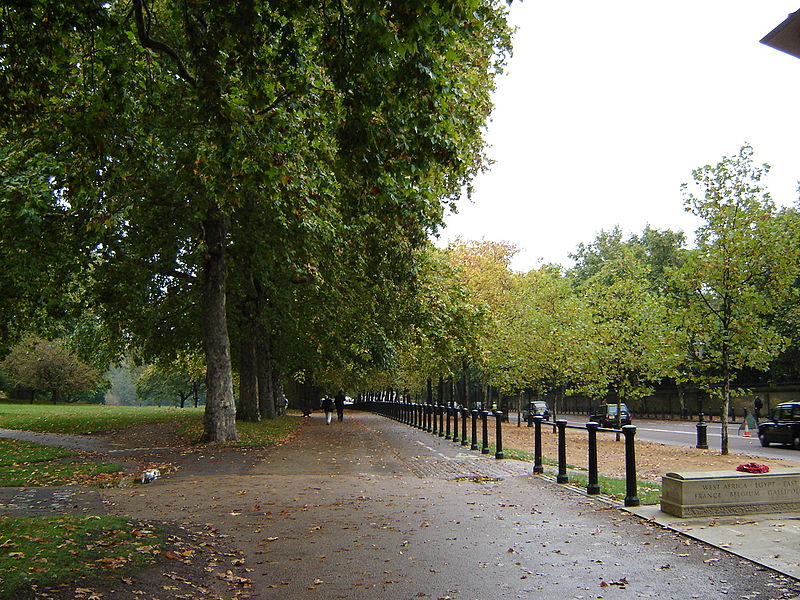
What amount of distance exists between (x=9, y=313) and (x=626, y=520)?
18.3 metres

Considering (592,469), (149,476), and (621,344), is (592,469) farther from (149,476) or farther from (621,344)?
(621,344)

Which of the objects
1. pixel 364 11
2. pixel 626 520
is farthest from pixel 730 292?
pixel 364 11

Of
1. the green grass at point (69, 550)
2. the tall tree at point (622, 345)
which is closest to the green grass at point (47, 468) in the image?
the green grass at point (69, 550)

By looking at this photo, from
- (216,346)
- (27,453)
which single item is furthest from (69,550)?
(216,346)

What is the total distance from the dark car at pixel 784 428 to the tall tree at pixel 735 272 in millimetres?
3935

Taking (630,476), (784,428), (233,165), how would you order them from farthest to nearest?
(784,428) < (233,165) < (630,476)

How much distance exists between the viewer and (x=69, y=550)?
18.2 feet

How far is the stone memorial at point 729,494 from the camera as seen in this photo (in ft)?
24.9

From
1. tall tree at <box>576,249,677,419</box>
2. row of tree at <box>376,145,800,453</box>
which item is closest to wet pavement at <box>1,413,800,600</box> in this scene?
row of tree at <box>376,145,800,453</box>

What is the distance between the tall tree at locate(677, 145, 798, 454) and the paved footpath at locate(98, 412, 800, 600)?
8888 mm

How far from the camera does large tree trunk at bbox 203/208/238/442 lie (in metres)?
17.3

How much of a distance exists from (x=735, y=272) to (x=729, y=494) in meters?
11.5

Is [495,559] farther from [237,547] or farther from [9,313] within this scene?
[9,313]

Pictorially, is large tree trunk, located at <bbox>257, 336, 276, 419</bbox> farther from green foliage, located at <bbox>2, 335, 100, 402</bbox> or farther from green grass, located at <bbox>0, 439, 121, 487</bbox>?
green foliage, located at <bbox>2, 335, 100, 402</bbox>
